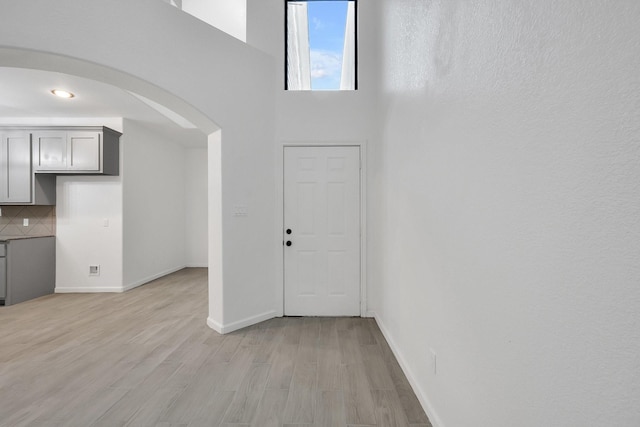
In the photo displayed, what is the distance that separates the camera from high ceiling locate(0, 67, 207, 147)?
3523 mm

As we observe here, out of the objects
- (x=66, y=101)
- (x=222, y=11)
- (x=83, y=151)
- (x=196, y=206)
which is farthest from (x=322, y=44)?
(x=196, y=206)

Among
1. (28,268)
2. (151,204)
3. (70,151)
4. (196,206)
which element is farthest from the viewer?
(196,206)

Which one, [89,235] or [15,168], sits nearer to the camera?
[15,168]

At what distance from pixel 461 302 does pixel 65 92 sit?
5044 millimetres

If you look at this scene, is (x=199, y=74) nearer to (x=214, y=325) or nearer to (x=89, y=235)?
(x=214, y=325)

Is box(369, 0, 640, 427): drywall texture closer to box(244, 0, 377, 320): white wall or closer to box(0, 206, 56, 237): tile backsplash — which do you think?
box(244, 0, 377, 320): white wall

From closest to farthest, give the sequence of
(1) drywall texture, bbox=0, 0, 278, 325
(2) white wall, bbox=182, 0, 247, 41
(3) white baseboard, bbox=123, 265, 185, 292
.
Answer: (1) drywall texture, bbox=0, 0, 278, 325 → (2) white wall, bbox=182, 0, 247, 41 → (3) white baseboard, bbox=123, 265, 185, 292

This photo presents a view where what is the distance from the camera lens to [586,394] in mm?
795

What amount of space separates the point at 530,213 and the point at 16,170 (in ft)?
21.3

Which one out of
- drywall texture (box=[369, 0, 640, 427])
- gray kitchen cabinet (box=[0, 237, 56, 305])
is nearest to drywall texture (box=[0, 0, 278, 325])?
drywall texture (box=[369, 0, 640, 427])

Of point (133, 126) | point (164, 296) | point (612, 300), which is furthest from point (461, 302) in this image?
point (133, 126)

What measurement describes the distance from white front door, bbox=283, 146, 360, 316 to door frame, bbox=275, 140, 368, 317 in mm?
46

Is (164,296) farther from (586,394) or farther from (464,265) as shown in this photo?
(586,394)

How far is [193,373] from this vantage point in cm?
248
